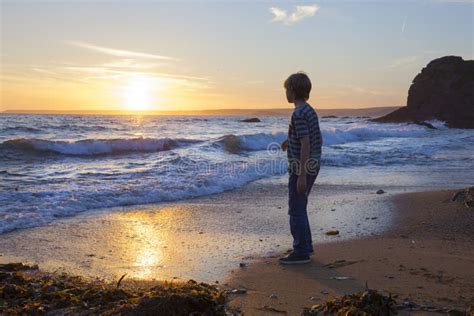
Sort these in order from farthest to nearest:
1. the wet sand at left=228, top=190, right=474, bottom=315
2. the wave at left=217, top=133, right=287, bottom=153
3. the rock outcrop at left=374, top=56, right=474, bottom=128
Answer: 1. the rock outcrop at left=374, top=56, right=474, bottom=128
2. the wave at left=217, top=133, right=287, bottom=153
3. the wet sand at left=228, top=190, right=474, bottom=315

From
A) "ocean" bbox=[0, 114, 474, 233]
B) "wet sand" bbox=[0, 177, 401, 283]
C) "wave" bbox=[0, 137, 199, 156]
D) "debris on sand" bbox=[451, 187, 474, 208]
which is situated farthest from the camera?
"wave" bbox=[0, 137, 199, 156]

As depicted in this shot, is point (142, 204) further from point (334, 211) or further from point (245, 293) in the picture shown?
point (245, 293)

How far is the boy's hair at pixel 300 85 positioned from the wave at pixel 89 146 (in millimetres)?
14132

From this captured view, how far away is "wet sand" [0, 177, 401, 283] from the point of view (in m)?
4.03

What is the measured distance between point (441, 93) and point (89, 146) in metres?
46.2

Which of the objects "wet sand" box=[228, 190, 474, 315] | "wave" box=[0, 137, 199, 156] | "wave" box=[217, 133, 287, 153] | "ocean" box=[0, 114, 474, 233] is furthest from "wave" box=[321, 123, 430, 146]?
"wet sand" box=[228, 190, 474, 315]

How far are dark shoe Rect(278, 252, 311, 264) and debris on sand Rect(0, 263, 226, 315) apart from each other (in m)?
0.90

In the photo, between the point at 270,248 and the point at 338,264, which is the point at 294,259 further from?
the point at 270,248

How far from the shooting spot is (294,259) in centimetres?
405

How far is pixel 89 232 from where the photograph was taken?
5266 millimetres

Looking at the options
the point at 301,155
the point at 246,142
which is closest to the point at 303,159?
the point at 301,155

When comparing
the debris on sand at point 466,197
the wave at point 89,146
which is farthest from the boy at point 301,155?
the wave at point 89,146

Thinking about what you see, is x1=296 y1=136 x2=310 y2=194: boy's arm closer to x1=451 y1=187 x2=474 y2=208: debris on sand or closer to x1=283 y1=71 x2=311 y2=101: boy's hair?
x1=283 y1=71 x2=311 y2=101: boy's hair

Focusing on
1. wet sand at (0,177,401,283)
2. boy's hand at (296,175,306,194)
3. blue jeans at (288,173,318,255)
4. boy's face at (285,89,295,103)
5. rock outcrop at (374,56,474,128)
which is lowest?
wet sand at (0,177,401,283)
